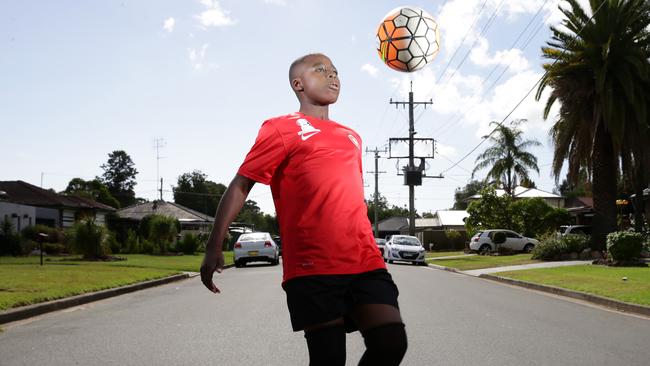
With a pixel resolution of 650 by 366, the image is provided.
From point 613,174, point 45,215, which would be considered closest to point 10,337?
point 613,174

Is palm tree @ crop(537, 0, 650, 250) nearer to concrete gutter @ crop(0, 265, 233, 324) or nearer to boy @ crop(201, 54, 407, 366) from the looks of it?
concrete gutter @ crop(0, 265, 233, 324)

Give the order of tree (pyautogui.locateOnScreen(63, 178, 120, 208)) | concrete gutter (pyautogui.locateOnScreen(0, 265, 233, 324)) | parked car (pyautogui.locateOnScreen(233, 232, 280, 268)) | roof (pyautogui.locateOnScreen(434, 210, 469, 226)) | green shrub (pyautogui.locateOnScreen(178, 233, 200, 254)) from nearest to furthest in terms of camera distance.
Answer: concrete gutter (pyautogui.locateOnScreen(0, 265, 233, 324)) → parked car (pyautogui.locateOnScreen(233, 232, 280, 268)) → green shrub (pyautogui.locateOnScreen(178, 233, 200, 254)) → roof (pyautogui.locateOnScreen(434, 210, 469, 226)) → tree (pyautogui.locateOnScreen(63, 178, 120, 208))

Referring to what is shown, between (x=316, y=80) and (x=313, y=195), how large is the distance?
594mm

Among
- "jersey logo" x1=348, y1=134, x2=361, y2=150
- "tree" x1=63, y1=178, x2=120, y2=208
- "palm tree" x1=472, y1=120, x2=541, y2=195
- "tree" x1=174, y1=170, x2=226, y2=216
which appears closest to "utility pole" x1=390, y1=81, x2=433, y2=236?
"palm tree" x1=472, y1=120, x2=541, y2=195

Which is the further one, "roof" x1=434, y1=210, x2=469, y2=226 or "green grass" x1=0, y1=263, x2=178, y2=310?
"roof" x1=434, y1=210, x2=469, y2=226

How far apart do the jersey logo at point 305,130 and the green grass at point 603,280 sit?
9167 mm

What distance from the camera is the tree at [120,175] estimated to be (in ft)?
382

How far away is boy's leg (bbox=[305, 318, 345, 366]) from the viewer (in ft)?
8.79

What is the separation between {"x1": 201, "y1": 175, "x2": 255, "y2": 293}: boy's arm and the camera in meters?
2.84

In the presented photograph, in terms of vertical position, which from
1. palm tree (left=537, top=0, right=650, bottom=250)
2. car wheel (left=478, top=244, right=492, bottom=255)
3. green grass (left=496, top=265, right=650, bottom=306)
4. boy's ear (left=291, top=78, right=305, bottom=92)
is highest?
palm tree (left=537, top=0, right=650, bottom=250)

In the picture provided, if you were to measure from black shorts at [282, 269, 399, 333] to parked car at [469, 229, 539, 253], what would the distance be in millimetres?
34975

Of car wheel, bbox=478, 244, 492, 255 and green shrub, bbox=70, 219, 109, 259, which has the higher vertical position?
green shrub, bbox=70, 219, 109, 259

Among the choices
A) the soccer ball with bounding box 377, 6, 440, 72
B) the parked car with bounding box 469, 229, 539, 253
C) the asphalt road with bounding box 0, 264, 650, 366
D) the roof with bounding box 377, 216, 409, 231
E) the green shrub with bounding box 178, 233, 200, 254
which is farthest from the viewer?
the roof with bounding box 377, 216, 409, 231

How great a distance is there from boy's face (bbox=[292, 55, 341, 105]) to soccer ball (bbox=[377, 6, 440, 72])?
6.93 meters
